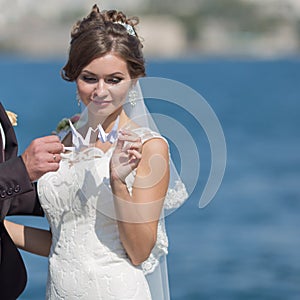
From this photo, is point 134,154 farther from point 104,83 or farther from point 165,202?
point 165,202

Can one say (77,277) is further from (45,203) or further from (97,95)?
(97,95)

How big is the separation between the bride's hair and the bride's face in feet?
0.07

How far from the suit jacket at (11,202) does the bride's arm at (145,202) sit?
0.33 metres

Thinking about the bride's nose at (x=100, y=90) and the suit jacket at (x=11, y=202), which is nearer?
the suit jacket at (x=11, y=202)

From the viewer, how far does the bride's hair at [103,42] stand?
304 centimetres

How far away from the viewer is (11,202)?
314 cm

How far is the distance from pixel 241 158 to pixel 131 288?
20414 millimetres

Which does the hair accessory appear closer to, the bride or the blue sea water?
the bride

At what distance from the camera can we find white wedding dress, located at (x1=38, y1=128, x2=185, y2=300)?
3.06m

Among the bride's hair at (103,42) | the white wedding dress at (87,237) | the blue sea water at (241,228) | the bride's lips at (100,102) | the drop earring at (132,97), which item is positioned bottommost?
the white wedding dress at (87,237)

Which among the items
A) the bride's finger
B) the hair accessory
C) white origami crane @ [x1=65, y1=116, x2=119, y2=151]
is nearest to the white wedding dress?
white origami crane @ [x1=65, y1=116, x2=119, y2=151]

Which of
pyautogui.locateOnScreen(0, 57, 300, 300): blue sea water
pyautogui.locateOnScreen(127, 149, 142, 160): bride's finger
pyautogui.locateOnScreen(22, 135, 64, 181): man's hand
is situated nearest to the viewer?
pyautogui.locateOnScreen(22, 135, 64, 181): man's hand

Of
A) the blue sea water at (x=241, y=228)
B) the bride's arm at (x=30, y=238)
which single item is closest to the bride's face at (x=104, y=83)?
the bride's arm at (x=30, y=238)

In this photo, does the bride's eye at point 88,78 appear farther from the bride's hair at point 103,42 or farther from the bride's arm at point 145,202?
the bride's arm at point 145,202
